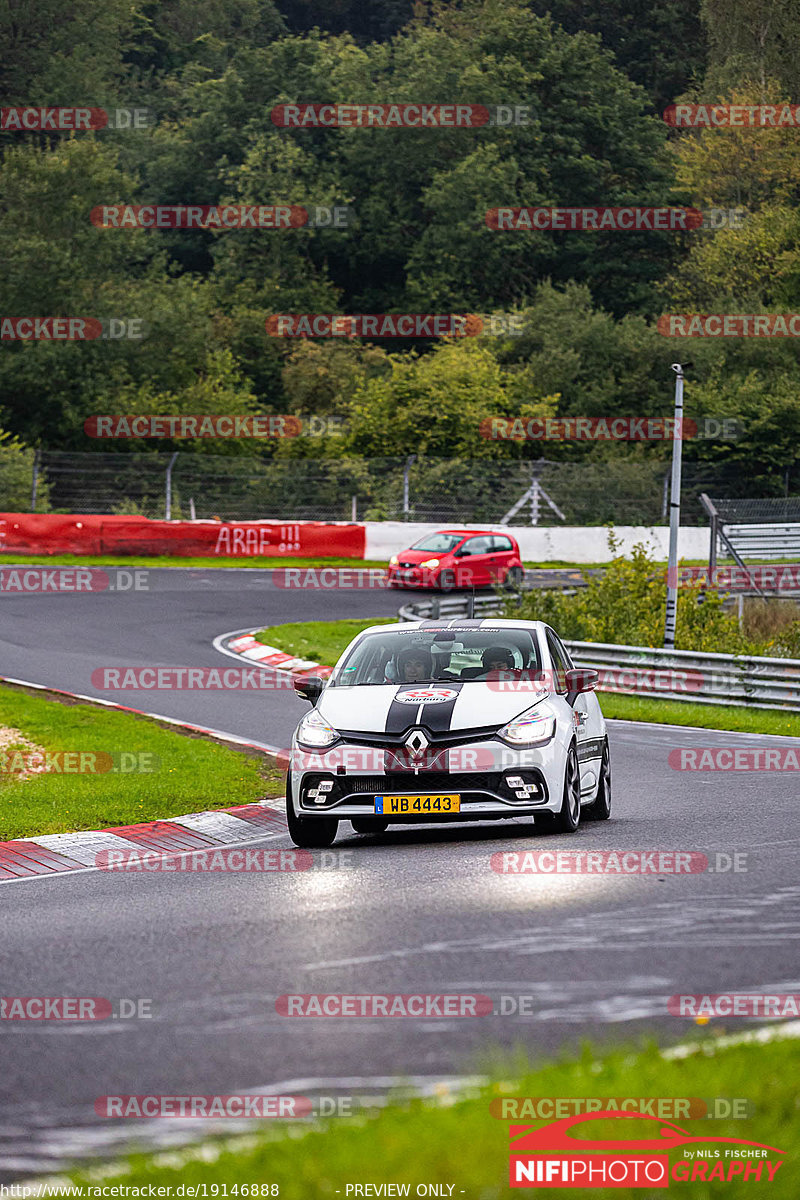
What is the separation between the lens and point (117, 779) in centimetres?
1363

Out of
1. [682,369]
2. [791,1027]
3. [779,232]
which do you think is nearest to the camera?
[791,1027]

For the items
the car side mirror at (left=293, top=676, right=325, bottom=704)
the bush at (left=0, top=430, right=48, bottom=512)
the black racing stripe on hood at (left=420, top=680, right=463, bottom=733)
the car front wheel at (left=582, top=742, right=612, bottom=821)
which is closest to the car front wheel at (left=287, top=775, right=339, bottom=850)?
the car side mirror at (left=293, top=676, right=325, bottom=704)

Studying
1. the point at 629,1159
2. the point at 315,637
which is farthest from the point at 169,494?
the point at 629,1159

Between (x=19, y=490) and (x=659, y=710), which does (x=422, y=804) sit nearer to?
(x=659, y=710)

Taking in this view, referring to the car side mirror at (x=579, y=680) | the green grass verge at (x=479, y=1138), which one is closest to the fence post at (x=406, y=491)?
the car side mirror at (x=579, y=680)

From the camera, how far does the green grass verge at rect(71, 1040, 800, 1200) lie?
168 inches

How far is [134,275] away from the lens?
73.0m

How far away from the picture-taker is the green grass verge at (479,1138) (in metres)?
4.27

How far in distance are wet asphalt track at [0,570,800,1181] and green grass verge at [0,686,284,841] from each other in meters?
1.33

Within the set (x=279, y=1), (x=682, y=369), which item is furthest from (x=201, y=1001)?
(x=279, y=1)

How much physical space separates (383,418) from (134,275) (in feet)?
83.1

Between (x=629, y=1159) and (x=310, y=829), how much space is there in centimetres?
641

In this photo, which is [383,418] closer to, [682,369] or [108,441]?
[108,441]

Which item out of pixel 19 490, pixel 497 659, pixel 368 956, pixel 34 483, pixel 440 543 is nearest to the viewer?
pixel 368 956
